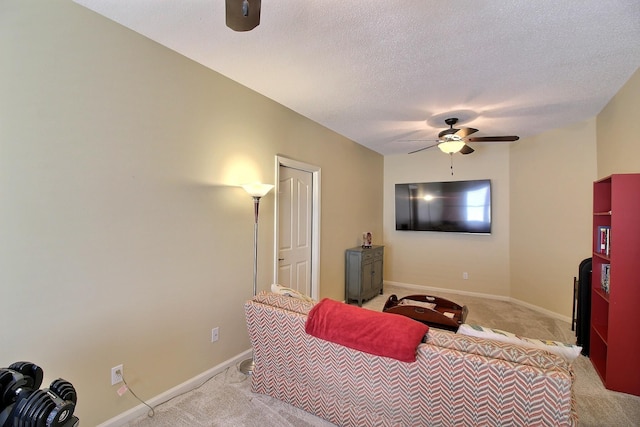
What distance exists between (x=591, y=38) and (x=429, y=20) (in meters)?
1.15

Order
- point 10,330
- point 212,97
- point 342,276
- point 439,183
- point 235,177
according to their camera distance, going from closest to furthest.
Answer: point 10,330 < point 212,97 < point 235,177 < point 342,276 < point 439,183

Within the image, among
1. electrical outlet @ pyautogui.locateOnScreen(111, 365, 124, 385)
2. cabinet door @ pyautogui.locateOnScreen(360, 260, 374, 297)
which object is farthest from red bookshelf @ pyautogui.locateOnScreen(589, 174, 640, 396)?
electrical outlet @ pyautogui.locateOnScreen(111, 365, 124, 385)

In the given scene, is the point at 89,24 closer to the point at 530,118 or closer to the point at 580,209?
the point at 530,118

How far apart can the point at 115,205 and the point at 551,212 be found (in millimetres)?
4989

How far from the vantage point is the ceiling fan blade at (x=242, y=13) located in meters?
1.17

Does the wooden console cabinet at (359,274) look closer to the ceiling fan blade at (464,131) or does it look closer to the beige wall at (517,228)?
the beige wall at (517,228)

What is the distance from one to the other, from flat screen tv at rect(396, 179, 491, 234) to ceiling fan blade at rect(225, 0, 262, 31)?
4.61 meters

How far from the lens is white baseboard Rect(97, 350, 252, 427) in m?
1.92

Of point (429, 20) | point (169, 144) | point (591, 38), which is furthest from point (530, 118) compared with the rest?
point (169, 144)

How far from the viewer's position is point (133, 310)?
2000 mm

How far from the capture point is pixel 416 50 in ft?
7.08

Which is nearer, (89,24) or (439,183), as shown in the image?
(89,24)


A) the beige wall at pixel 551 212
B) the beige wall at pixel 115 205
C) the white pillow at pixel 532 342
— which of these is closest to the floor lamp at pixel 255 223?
the beige wall at pixel 115 205

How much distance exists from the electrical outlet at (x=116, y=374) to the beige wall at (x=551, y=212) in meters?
4.85
